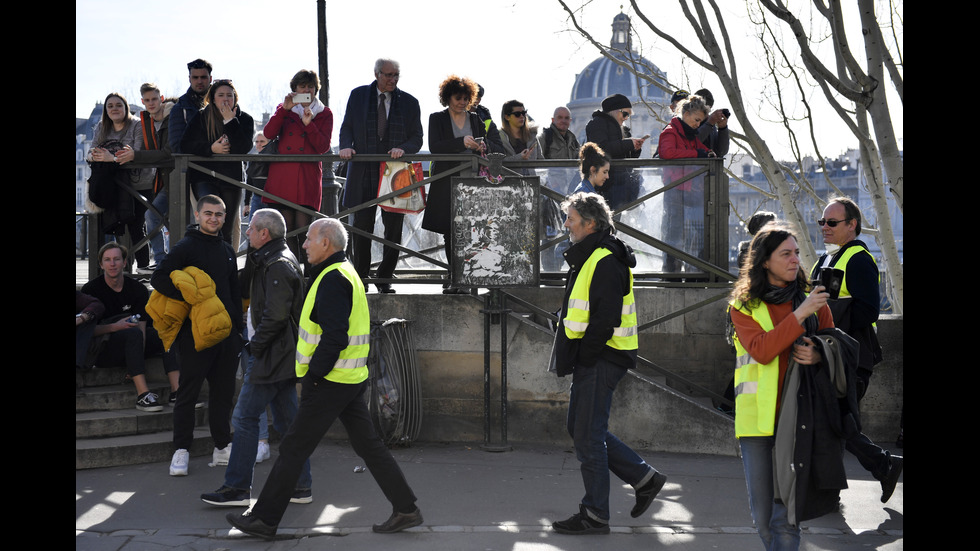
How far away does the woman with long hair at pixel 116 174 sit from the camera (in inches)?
347

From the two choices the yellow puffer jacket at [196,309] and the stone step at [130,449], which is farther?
the stone step at [130,449]

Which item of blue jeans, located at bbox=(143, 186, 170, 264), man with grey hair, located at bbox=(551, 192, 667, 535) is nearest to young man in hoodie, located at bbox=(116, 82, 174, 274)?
blue jeans, located at bbox=(143, 186, 170, 264)

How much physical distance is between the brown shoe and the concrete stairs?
239 cm

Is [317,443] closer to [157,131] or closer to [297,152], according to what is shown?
[297,152]

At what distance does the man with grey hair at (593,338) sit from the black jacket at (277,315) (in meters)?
1.69

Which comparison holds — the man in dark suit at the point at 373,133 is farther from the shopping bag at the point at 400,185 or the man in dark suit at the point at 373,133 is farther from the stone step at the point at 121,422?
the stone step at the point at 121,422

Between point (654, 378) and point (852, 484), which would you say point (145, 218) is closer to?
point (654, 378)

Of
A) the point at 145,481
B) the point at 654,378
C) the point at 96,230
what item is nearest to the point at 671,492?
the point at 654,378

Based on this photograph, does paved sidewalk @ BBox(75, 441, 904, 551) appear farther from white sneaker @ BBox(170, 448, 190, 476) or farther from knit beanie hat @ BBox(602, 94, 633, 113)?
knit beanie hat @ BBox(602, 94, 633, 113)

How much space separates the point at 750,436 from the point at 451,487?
2.71m

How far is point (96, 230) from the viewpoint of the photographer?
921 centimetres

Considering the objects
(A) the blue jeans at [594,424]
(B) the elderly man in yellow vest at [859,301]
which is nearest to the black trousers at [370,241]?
(A) the blue jeans at [594,424]

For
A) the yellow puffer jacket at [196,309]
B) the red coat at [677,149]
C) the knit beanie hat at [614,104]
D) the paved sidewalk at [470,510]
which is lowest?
the paved sidewalk at [470,510]
